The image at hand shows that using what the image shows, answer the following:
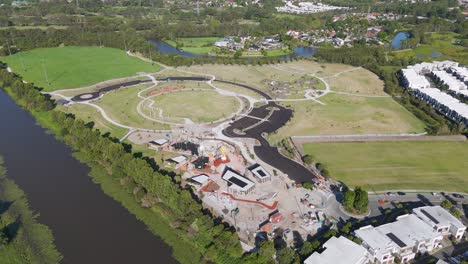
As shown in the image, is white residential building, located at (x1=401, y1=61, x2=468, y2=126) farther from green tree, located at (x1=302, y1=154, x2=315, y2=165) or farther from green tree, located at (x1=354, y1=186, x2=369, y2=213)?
green tree, located at (x1=354, y1=186, x2=369, y2=213)

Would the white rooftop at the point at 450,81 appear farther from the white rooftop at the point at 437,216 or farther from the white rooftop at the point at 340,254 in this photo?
the white rooftop at the point at 340,254

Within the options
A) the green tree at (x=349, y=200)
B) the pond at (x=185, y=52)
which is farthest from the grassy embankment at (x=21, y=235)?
the pond at (x=185, y=52)

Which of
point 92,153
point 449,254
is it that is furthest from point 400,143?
point 92,153

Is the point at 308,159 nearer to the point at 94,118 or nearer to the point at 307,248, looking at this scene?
the point at 307,248

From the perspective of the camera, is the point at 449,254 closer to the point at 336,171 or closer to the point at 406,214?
the point at 406,214

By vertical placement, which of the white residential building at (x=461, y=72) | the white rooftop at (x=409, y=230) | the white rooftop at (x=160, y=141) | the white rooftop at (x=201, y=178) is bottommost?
the white rooftop at (x=201, y=178)

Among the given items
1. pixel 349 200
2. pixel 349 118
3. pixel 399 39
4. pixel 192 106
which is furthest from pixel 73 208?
pixel 399 39
